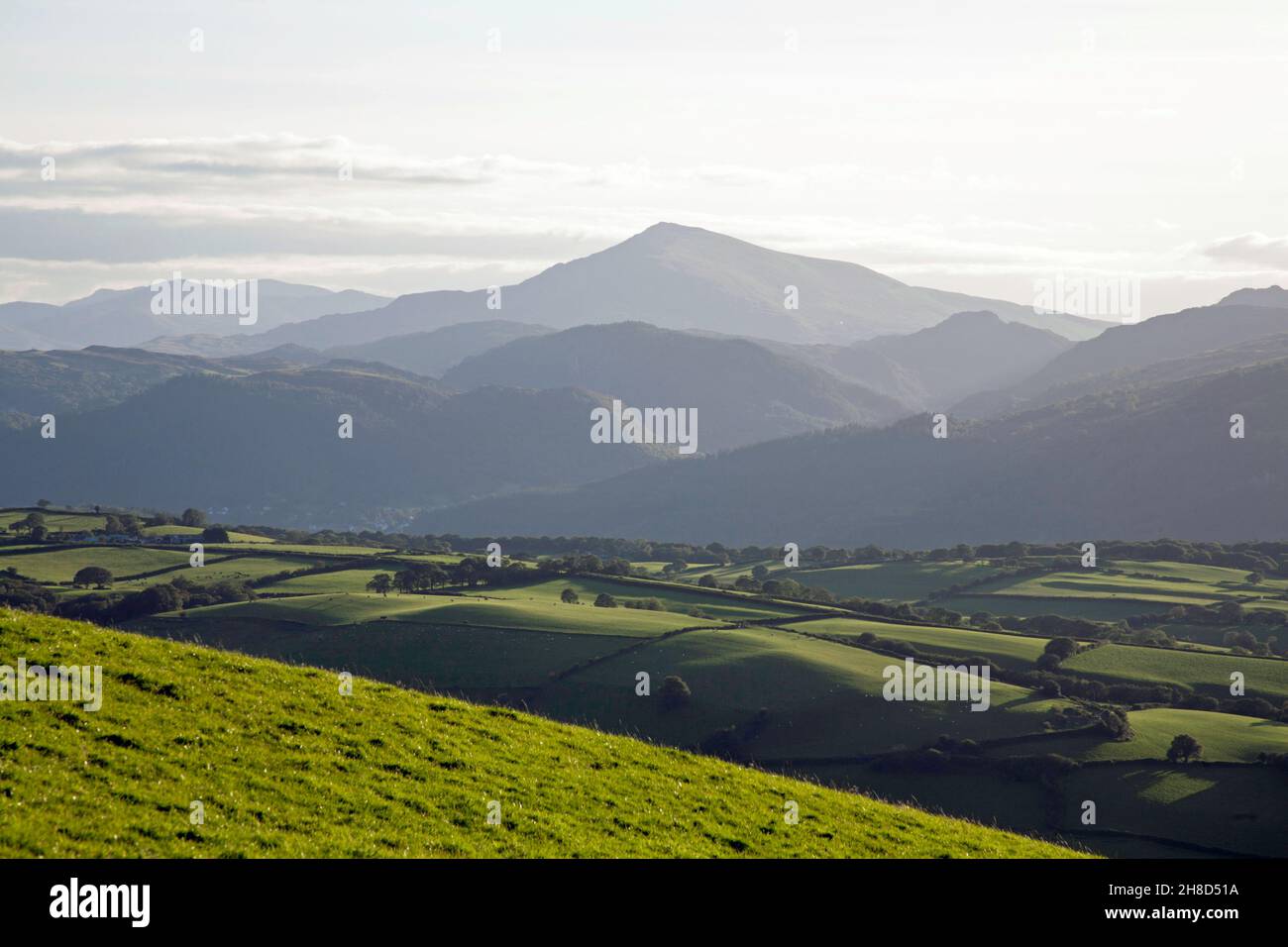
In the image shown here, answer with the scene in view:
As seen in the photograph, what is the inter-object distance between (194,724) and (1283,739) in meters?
85.1

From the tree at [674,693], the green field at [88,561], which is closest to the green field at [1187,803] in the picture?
the tree at [674,693]

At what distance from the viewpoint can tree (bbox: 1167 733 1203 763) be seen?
82.9 m

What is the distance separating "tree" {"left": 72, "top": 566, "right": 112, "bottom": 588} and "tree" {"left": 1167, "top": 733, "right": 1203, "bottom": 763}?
355ft

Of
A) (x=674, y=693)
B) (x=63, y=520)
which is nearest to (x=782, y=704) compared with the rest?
(x=674, y=693)

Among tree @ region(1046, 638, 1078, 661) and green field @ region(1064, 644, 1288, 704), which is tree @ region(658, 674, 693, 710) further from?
tree @ region(1046, 638, 1078, 661)

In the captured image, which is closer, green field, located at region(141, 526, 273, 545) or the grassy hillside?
the grassy hillside

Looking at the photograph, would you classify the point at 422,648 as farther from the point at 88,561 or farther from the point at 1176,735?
the point at 1176,735

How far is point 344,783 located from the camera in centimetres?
2378

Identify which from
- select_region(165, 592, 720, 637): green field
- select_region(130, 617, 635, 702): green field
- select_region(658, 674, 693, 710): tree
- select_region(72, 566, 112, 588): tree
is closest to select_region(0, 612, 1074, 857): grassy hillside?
select_region(658, 674, 693, 710): tree

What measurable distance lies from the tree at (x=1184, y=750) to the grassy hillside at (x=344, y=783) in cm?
6007
